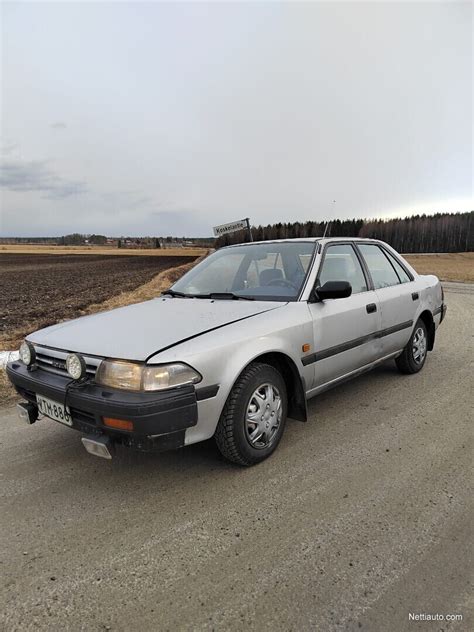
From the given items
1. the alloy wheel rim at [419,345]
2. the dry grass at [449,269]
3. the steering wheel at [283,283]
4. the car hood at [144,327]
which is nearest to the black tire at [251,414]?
the car hood at [144,327]

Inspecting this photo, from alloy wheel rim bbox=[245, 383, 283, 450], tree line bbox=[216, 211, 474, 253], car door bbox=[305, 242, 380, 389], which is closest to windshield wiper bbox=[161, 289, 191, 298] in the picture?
car door bbox=[305, 242, 380, 389]

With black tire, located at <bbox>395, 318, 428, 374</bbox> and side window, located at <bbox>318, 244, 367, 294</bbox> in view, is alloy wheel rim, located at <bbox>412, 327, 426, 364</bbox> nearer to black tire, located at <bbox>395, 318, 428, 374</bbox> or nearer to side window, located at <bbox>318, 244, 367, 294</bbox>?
black tire, located at <bbox>395, 318, 428, 374</bbox>

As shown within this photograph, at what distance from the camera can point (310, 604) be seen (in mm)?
1783

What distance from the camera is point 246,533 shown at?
2230 millimetres

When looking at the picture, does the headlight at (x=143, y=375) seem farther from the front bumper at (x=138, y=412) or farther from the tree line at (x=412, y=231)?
the tree line at (x=412, y=231)

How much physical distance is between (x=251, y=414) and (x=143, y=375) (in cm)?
83

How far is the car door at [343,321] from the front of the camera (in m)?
3.34

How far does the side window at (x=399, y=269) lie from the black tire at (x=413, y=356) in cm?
50

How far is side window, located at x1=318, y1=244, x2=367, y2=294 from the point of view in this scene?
368 centimetres

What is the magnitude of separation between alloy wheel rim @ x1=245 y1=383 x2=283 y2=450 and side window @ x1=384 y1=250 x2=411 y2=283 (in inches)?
98.8

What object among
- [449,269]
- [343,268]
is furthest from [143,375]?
[449,269]

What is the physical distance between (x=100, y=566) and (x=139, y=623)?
0.41 meters

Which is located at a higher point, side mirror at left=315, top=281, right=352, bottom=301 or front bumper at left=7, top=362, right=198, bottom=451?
side mirror at left=315, top=281, right=352, bottom=301

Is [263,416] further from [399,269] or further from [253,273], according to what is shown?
[399,269]
